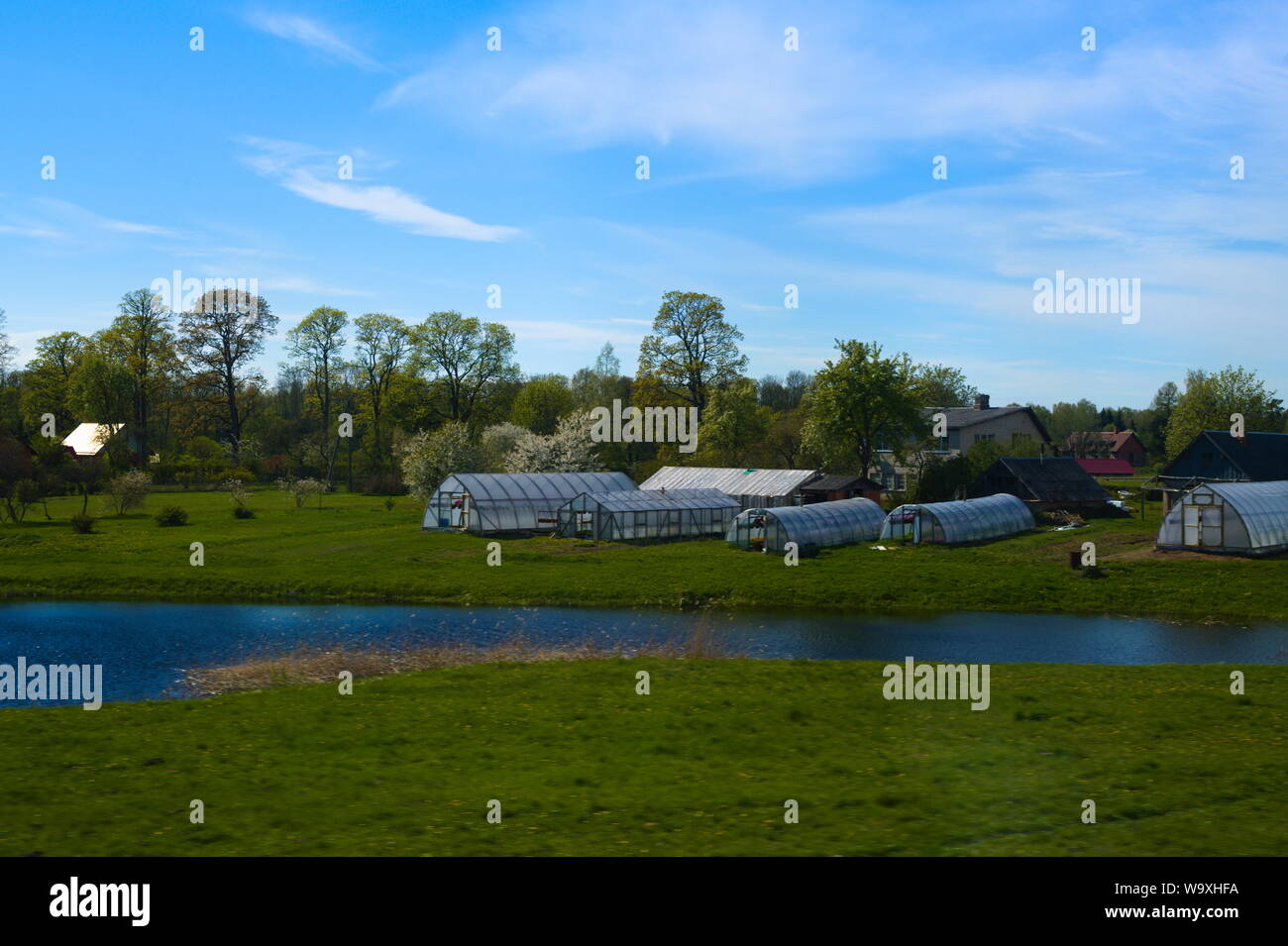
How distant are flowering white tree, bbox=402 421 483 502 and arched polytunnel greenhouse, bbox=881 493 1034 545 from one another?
34.9 metres

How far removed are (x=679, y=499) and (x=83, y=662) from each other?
3853 cm

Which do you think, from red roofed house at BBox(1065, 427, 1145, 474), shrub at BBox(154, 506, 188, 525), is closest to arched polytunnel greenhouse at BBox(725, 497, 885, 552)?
shrub at BBox(154, 506, 188, 525)

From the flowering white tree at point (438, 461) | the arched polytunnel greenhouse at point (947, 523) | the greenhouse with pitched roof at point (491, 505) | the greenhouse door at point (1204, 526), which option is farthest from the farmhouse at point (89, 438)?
the greenhouse door at point (1204, 526)

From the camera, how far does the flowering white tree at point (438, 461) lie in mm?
77062

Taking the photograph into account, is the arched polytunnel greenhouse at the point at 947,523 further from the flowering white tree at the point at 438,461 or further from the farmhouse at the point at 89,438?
the farmhouse at the point at 89,438

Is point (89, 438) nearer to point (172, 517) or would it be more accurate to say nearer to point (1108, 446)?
point (172, 517)

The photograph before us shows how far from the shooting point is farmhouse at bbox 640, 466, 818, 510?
68938 mm

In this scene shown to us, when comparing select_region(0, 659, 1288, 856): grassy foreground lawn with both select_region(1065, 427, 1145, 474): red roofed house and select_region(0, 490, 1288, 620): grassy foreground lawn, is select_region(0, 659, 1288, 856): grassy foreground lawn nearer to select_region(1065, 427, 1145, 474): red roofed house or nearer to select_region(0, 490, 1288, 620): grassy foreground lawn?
select_region(0, 490, 1288, 620): grassy foreground lawn

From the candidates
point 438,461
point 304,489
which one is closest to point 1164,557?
point 438,461

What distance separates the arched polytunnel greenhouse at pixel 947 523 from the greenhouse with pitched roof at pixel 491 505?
20.5 metres

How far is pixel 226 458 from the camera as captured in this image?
314 feet
